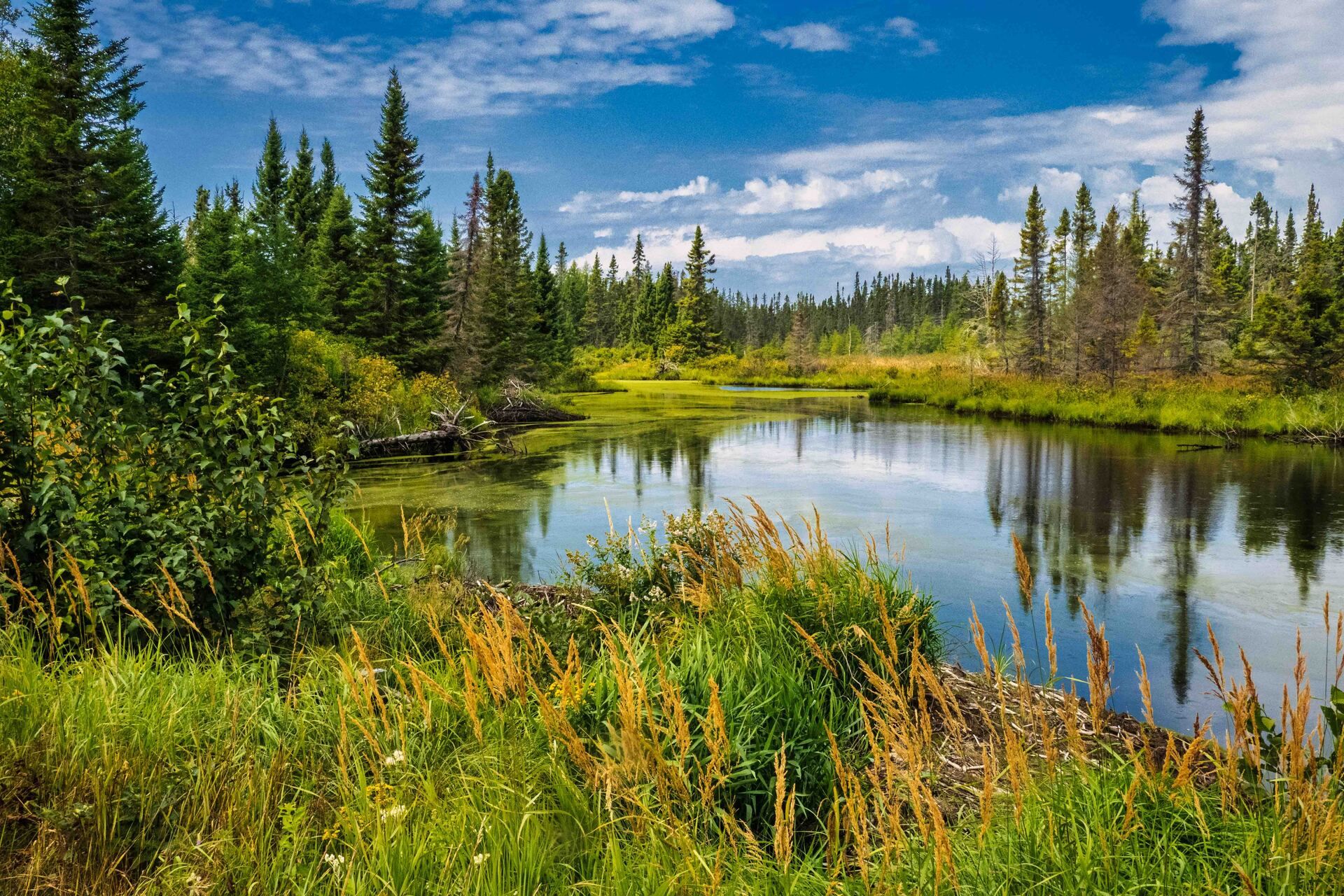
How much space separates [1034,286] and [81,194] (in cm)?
4251

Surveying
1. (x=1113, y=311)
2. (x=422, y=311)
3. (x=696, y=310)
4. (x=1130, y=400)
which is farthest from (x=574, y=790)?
(x=696, y=310)

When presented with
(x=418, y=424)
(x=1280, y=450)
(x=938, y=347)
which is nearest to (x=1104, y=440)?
(x=1280, y=450)

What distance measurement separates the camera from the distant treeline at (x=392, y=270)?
18.5 meters

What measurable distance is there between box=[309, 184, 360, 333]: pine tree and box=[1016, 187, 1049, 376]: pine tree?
1255 inches

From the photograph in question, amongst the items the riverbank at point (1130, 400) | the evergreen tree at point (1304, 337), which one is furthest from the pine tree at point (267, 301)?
the evergreen tree at point (1304, 337)

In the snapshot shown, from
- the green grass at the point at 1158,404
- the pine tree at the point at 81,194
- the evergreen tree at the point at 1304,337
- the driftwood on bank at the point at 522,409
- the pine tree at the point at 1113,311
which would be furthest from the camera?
the pine tree at the point at 1113,311

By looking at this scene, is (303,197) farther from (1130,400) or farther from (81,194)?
(1130,400)

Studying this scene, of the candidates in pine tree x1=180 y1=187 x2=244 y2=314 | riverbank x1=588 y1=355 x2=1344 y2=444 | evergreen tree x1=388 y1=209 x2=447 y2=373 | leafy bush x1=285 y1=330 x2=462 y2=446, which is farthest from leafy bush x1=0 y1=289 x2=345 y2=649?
evergreen tree x1=388 y1=209 x2=447 y2=373

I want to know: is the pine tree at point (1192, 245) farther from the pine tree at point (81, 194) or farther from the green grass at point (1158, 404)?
the pine tree at point (81, 194)

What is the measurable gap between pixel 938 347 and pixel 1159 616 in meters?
75.7

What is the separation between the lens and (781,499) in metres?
13.2

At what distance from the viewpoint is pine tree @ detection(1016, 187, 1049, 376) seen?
41.9m

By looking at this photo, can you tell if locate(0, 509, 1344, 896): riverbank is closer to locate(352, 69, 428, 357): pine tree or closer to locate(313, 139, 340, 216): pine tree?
locate(352, 69, 428, 357): pine tree

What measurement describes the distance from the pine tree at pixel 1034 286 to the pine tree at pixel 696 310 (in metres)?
27.9
